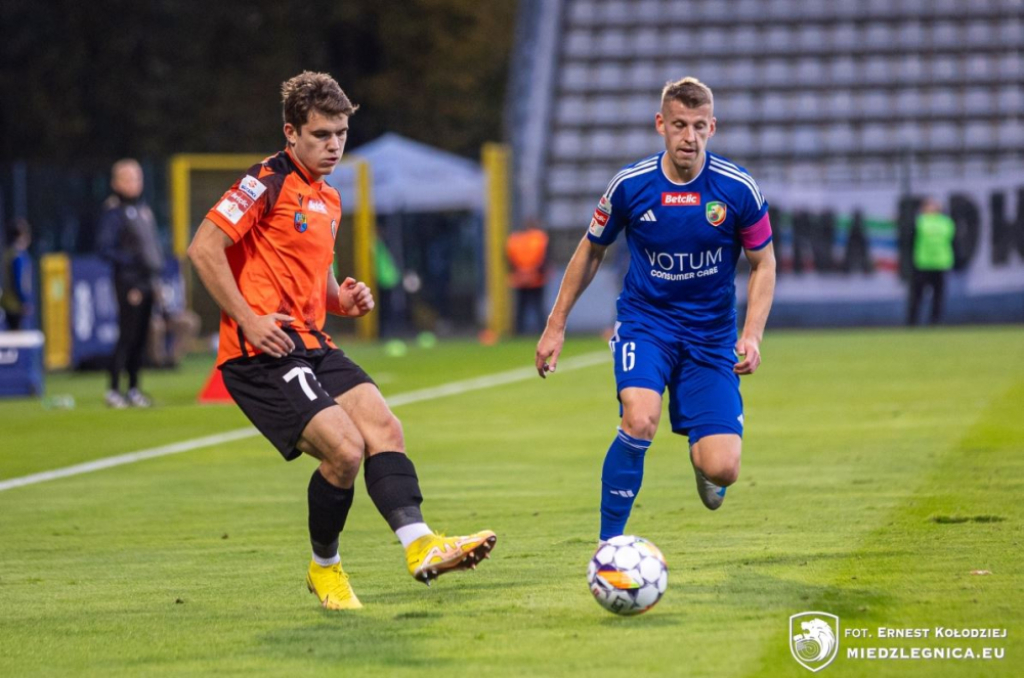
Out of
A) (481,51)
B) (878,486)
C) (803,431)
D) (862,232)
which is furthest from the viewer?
(481,51)

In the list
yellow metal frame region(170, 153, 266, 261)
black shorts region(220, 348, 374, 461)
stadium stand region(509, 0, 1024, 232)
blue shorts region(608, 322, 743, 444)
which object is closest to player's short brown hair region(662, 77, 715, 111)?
blue shorts region(608, 322, 743, 444)

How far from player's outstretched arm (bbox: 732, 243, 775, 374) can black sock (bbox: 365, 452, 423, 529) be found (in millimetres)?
1382

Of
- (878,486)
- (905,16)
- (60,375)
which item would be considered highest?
(905,16)

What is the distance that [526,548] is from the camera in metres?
7.56

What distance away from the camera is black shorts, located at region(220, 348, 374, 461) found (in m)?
6.09

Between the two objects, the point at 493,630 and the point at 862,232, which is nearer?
the point at 493,630

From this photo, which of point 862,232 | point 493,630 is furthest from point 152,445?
point 862,232

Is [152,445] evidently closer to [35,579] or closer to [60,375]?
[35,579]

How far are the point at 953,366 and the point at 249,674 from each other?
550 inches

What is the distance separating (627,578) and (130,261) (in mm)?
10295

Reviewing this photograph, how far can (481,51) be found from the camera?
146 feet

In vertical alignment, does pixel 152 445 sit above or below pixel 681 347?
below

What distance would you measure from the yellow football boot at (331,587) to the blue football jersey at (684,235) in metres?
1.62

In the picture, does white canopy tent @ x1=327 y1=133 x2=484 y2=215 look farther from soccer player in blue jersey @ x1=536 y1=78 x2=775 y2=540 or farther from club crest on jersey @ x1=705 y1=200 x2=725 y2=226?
club crest on jersey @ x1=705 y1=200 x2=725 y2=226
